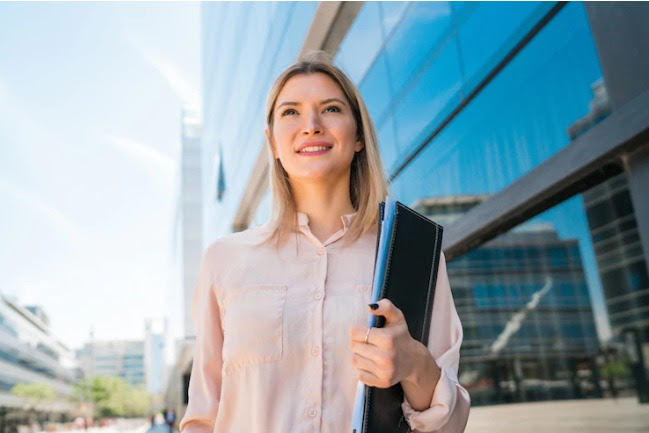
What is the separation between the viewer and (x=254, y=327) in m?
1.42

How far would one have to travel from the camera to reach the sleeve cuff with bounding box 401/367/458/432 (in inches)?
47.2

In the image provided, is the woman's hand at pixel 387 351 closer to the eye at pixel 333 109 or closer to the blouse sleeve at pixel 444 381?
the blouse sleeve at pixel 444 381

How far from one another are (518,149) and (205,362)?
526cm

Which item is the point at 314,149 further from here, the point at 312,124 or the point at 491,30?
the point at 491,30

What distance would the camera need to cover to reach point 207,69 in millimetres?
31391

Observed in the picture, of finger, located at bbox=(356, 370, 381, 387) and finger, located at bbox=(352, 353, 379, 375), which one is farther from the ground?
finger, located at bbox=(352, 353, 379, 375)

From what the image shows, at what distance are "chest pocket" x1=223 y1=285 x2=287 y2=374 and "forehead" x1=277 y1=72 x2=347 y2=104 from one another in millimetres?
545

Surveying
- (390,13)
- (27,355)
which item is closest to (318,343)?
(390,13)

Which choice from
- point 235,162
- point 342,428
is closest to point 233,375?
point 342,428

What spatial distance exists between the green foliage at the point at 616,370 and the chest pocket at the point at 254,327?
5.18m

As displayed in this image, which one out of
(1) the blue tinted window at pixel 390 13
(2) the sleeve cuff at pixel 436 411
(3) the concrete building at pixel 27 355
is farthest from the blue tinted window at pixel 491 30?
(3) the concrete building at pixel 27 355

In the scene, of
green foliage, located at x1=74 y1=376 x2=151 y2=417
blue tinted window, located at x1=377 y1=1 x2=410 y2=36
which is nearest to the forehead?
blue tinted window, located at x1=377 y1=1 x2=410 y2=36

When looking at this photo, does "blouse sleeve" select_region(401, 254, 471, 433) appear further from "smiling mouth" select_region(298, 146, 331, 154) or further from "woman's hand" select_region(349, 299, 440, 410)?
"smiling mouth" select_region(298, 146, 331, 154)

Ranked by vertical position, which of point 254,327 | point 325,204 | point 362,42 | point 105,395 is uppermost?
point 362,42
